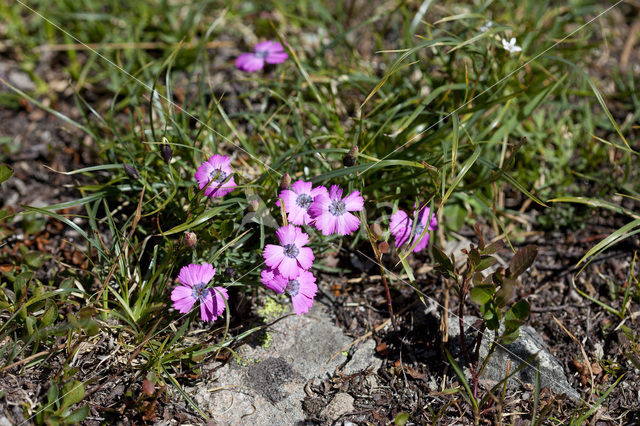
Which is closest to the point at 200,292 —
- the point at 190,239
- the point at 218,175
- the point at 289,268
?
the point at 190,239

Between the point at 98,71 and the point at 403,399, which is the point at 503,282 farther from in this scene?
the point at 98,71

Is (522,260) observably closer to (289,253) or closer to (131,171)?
(289,253)

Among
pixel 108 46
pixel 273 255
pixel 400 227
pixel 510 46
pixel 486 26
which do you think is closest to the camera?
pixel 273 255

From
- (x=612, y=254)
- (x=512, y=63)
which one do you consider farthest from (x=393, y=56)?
(x=612, y=254)

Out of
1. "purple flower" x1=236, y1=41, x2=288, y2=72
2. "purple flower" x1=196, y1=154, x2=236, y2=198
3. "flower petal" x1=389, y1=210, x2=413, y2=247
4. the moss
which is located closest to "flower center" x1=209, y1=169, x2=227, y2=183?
"purple flower" x1=196, y1=154, x2=236, y2=198

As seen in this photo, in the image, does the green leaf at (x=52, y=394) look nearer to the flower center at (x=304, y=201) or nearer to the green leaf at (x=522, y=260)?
the flower center at (x=304, y=201)

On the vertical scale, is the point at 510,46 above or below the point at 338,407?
above
